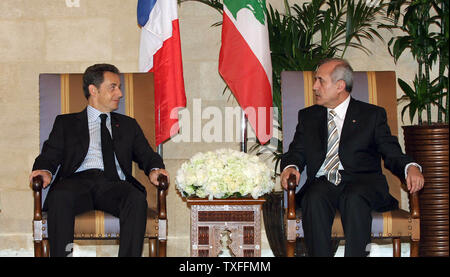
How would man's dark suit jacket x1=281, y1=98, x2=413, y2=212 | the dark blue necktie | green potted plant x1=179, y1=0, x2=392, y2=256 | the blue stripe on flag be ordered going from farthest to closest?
the blue stripe on flag → green potted plant x1=179, y1=0, x2=392, y2=256 → the dark blue necktie → man's dark suit jacket x1=281, y1=98, x2=413, y2=212

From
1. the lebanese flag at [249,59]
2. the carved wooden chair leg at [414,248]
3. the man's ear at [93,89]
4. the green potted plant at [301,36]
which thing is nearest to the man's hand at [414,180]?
the carved wooden chair leg at [414,248]

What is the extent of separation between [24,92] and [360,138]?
2646mm

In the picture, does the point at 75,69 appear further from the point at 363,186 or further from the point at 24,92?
the point at 363,186

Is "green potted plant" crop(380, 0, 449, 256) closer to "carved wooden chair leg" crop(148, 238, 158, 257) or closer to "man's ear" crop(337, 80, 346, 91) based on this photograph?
"man's ear" crop(337, 80, 346, 91)

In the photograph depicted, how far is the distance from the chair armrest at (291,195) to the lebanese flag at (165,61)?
1277mm

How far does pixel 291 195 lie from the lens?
131 inches

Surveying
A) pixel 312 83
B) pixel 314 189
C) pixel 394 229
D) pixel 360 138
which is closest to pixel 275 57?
pixel 312 83

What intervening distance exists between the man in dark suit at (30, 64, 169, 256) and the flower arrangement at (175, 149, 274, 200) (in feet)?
A: 0.79

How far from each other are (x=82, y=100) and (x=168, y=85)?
2.27 feet

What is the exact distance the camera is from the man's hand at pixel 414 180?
3.30 meters

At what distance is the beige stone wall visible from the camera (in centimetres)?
482

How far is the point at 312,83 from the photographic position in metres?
Result: 3.92

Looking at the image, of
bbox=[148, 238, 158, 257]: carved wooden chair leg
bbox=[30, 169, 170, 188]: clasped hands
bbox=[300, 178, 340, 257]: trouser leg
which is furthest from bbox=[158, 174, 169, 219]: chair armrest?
bbox=[300, 178, 340, 257]: trouser leg

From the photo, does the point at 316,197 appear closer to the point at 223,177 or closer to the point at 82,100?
the point at 223,177
